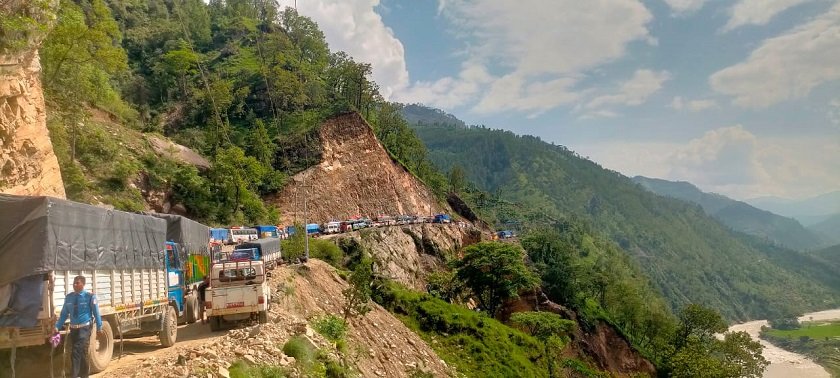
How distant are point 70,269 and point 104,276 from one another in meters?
1.18

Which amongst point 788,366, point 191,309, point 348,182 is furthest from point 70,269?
point 788,366

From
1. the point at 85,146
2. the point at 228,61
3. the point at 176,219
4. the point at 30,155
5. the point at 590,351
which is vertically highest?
the point at 228,61

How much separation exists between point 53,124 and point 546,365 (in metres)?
37.1

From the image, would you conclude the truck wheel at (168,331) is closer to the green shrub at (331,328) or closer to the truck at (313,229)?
the green shrub at (331,328)

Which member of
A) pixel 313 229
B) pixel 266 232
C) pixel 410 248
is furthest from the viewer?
pixel 410 248

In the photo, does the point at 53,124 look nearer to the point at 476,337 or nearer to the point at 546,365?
the point at 476,337

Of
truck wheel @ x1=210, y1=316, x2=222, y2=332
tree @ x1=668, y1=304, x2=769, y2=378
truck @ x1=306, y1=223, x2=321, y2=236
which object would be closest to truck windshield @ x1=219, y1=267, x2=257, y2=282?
truck wheel @ x1=210, y1=316, x2=222, y2=332

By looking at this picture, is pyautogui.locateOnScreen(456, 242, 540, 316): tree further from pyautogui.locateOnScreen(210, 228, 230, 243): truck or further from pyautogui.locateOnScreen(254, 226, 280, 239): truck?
pyautogui.locateOnScreen(210, 228, 230, 243): truck

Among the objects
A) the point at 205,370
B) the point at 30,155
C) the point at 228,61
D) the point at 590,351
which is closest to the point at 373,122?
the point at 228,61

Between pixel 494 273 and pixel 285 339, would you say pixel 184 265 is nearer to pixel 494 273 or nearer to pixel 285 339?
pixel 285 339

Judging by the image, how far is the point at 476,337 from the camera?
32219mm

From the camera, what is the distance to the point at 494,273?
1847 inches

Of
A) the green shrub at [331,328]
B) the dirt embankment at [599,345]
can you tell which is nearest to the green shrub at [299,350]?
the green shrub at [331,328]

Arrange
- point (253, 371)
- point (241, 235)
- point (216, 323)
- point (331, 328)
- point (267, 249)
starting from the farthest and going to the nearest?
point (241, 235) < point (267, 249) < point (331, 328) < point (216, 323) < point (253, 371)
